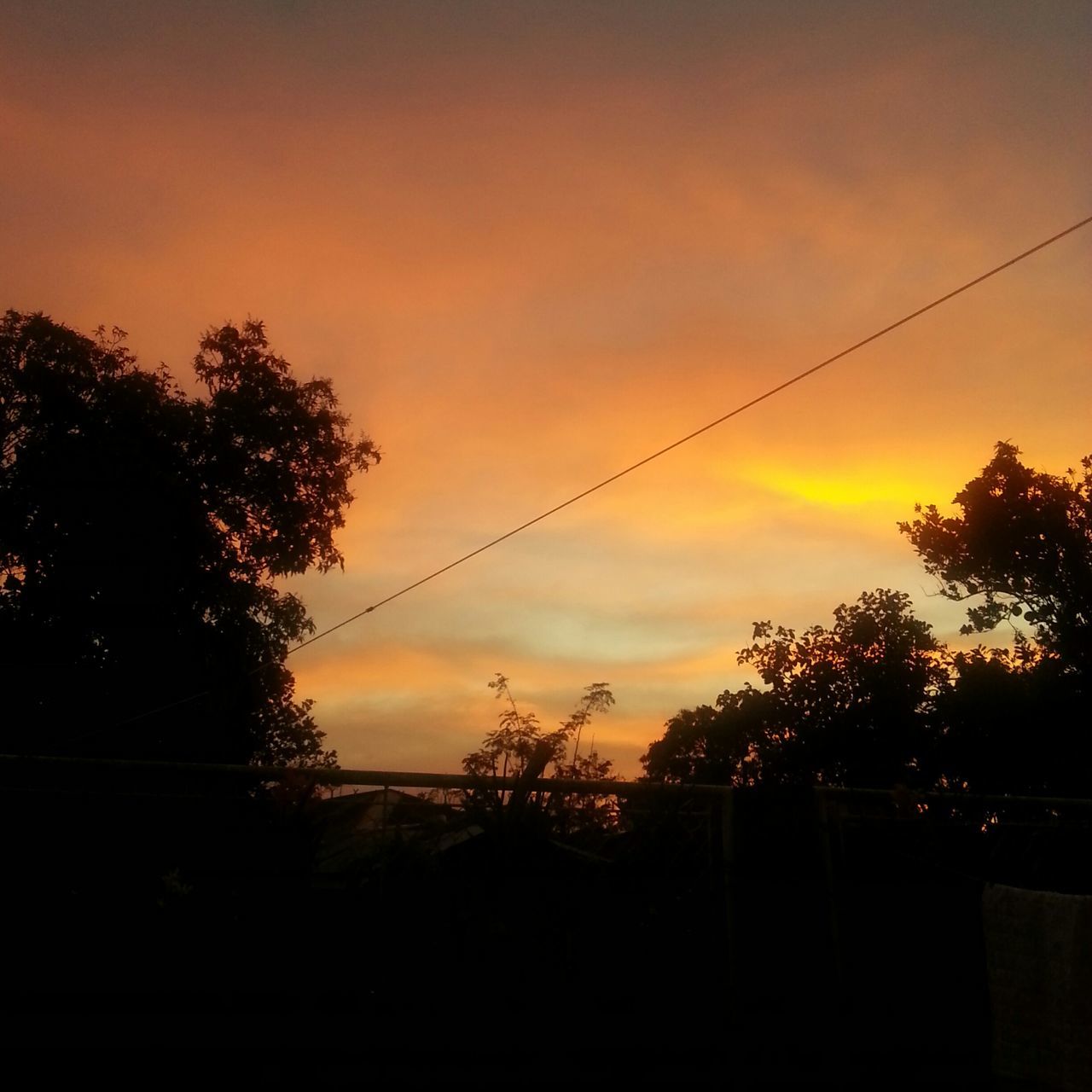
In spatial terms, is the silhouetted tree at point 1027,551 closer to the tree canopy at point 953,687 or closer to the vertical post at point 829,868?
the tree canopy at point 953,687

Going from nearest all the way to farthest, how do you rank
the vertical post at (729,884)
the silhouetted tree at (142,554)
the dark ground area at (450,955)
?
1. the dark ground area at (450,955)
2. the vertical post at (729,884)
3. the silhouetted tree at (142,554)

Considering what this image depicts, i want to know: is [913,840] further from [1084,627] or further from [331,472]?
[1084,627]

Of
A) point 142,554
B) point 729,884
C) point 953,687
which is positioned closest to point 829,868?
point 729,884

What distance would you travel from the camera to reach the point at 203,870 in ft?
13.7

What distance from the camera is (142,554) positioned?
738 inches

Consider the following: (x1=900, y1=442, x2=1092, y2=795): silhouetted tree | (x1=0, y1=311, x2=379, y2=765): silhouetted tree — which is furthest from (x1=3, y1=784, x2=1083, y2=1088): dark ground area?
(x1=900, y1=442, x2=1092, y2=795): silhouetted tree

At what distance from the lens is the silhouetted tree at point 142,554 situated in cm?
1798

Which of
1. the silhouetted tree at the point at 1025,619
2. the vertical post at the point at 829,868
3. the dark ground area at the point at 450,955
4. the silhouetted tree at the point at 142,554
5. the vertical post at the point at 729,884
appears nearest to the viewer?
the dark ground area at the point at 450,955

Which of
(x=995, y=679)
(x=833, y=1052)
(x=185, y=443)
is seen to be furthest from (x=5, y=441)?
(x=995, y=679)

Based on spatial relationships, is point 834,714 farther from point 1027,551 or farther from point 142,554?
point 142,554

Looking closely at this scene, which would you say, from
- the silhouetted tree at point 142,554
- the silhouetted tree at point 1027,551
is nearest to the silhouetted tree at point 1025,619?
the silhouetted tree at point 1027,551

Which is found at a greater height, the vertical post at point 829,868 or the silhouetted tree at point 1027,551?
the silhouetted tree at point 1027,551

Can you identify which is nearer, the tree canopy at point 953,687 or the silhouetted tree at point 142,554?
the silhouetted tree at point 142,554

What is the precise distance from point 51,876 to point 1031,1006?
485 cm
